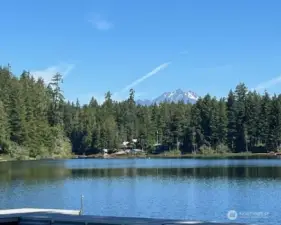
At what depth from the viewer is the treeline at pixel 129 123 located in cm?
12719

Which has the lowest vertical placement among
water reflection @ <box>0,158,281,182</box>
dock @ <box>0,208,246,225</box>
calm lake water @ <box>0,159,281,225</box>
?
calm lake water @ <box>0,159,281,225</box>

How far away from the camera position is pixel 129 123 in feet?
570

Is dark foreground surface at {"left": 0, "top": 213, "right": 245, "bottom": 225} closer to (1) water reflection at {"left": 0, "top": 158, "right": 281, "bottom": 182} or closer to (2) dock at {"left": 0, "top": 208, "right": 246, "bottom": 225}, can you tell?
(2) dock at {"left": 0, "top": 208, "right": 246, "bottom": 225}

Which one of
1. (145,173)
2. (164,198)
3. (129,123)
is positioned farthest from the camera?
(129,123)

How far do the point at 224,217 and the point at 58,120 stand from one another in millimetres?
124668

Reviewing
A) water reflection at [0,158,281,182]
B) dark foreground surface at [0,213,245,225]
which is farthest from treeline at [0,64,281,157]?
dark foreground surface at [0,213,245,225]

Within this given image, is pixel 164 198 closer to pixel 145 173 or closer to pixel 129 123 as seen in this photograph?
pixel 145 173

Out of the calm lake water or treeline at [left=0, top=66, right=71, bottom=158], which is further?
treeline at [left=0, top=66, right=71, bottom=158]

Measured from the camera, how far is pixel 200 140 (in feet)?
505

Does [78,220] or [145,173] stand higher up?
[78,220]

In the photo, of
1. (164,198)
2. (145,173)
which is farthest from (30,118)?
(164,198)

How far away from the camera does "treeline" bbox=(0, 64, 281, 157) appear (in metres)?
127

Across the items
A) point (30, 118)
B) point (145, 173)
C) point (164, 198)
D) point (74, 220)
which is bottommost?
point (164, 198)

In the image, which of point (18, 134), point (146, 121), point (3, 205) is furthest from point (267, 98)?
point (3, 205)
